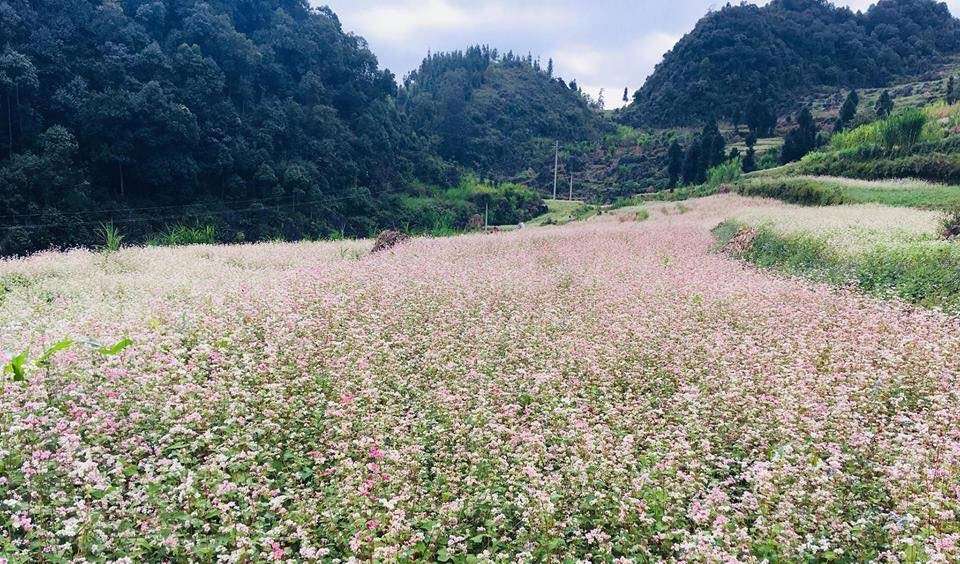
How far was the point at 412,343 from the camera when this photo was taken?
687cm

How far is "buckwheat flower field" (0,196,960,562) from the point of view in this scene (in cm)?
332

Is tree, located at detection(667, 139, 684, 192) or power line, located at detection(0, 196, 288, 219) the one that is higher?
tree, located at detection(667, 139, 684, 192)

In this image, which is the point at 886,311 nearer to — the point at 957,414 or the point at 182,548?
the point at 957,414

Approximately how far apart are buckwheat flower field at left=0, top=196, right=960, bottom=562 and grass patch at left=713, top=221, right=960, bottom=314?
39.6 inches

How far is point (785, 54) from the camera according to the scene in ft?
365

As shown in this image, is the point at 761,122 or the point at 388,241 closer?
the point at 388,241

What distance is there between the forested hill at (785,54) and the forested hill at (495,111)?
17.2 meters

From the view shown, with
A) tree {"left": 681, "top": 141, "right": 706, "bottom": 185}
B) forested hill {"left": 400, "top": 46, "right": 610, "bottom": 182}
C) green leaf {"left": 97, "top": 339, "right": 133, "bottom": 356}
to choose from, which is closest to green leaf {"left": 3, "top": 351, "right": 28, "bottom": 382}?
green leaf {"left": 97, "top": 339, "right": 133, "bottom": 356}

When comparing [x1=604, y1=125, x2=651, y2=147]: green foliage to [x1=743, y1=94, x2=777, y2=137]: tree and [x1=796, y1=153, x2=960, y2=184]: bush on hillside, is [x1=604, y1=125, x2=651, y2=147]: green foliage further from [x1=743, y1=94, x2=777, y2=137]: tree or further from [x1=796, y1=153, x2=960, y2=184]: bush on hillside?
[x1=796, y1=153, x2=960, y2=184]: bush on hillside

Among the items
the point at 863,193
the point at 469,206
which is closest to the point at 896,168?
the point at 863,193

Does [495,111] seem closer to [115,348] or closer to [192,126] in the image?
[192,126]

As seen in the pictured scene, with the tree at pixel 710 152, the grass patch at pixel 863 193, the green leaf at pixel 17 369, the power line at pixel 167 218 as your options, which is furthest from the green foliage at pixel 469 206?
the green leaf at pixel 17 369

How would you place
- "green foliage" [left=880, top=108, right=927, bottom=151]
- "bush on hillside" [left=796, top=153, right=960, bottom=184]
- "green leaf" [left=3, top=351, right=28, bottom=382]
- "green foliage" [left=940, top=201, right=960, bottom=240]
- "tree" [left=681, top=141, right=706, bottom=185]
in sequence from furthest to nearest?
"tree" [left=681, top=141, right=706, bottom=185] → "green foliage" [left=880, top=108, right=927, bottom=151] → "bush on hillside" [left=796, top=153, right=960, bottom=184] → "green foliage" [left=940, top=201, right=960, bottom=240] → "green leaf" [left=3, top=351, right=28, bottom=382]

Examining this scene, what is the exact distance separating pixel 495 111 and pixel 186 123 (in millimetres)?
71256
